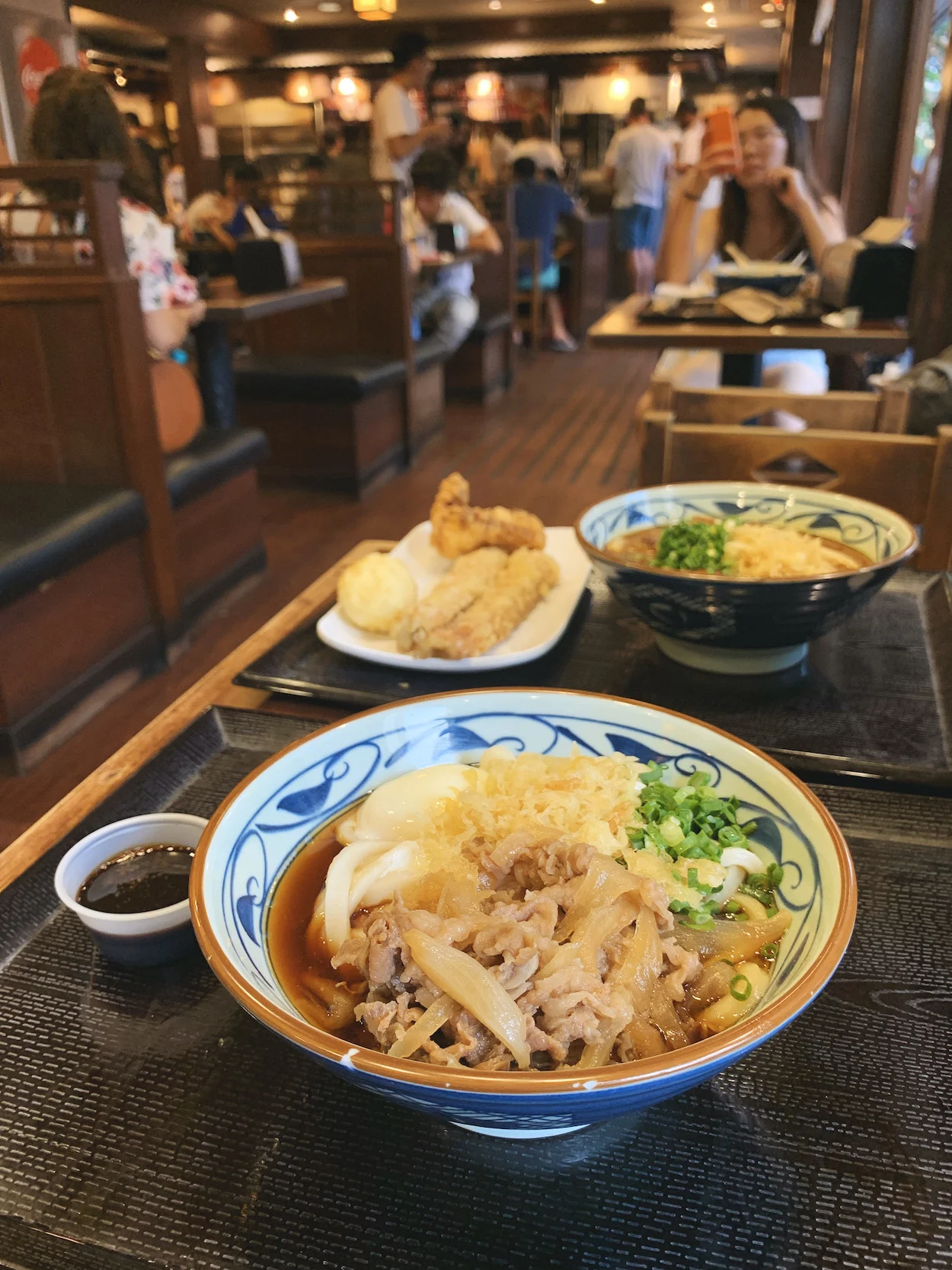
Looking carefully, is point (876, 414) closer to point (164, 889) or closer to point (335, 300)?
point (164, 889)

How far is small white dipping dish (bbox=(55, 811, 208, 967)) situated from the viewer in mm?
791

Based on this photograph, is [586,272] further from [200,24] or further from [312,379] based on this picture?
[312,379]

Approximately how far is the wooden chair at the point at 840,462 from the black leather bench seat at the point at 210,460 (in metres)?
1.72

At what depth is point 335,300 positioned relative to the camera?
16.9 ft

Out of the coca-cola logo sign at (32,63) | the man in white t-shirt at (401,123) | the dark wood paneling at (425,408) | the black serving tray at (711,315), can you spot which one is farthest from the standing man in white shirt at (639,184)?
the black serving tray at (711,315)

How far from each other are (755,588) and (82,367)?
2305mm

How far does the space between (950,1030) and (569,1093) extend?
39 cm

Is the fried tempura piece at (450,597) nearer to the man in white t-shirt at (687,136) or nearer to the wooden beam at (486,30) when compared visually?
the man in white t-shirt at (687,136)

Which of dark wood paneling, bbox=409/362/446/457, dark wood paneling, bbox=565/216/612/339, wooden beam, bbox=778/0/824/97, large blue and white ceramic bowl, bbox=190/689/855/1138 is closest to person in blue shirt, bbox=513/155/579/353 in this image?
dark wood paneling, bbox=565/216/612/339

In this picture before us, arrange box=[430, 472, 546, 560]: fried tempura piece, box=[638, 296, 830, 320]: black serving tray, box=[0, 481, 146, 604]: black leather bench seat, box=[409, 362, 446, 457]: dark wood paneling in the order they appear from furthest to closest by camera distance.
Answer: box=[409, 362, 446, 457]: dark wood paneling < box=[638, 296, 830, 320]: black serving tray < box=[0, 481, 146, 604]: black leather bench seat < box=[430, 472, 546, 560]: fried tempura piece

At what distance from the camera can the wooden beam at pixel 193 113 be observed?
10.9m

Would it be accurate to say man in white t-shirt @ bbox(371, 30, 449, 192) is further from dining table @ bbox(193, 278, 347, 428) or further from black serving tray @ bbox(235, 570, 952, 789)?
black serving tray @ bbox(235, 570, 952, 789)

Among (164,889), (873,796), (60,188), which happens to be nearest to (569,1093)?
(164,889)

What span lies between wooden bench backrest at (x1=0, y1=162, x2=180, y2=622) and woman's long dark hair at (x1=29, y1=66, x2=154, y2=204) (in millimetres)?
343
